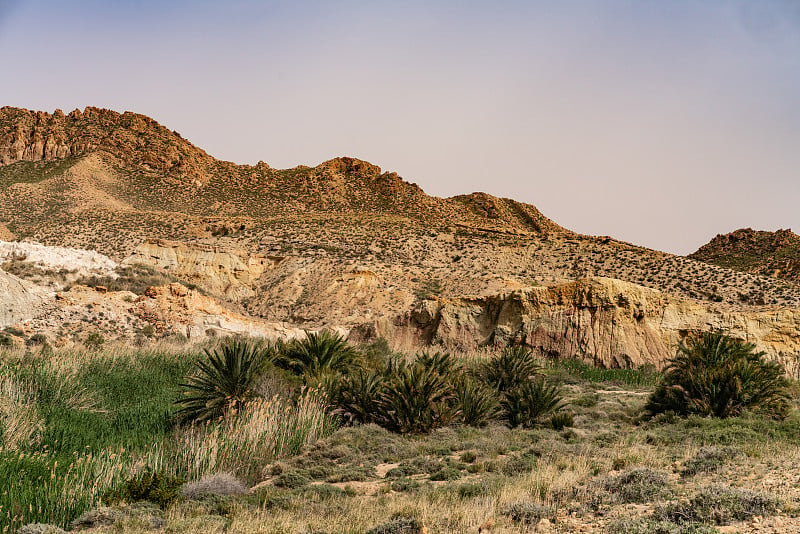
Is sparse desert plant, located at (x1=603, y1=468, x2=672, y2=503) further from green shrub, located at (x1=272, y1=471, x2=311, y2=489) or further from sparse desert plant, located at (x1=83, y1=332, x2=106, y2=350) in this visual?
sparse desert plant, located at (x1=83, y1=332, x2=106, y2=350)

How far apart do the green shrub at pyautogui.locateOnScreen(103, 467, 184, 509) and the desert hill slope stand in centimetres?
5145

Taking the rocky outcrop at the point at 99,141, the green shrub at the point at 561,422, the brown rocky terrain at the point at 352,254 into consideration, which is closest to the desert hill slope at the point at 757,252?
the brown rocky terrain at the point at 352,254

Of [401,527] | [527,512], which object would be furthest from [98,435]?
[527,512]

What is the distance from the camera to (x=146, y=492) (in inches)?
263

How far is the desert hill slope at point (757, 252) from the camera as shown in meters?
51.5

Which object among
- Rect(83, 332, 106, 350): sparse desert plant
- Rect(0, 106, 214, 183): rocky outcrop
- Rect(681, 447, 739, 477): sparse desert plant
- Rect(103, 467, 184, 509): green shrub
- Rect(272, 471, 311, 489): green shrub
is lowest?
Rect(272, 471, 311, 489): green shrub

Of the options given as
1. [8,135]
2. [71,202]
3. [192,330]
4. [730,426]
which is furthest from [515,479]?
[8,135]

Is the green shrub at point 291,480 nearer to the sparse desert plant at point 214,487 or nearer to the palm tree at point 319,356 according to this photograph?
the sparse desert plant at point 214,487

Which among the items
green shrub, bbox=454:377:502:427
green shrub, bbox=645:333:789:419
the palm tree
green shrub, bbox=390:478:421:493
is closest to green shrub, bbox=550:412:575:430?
green shrub, bbox=454:377:502:427

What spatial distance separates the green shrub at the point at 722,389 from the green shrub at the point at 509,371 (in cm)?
293

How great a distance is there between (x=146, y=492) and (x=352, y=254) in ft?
129

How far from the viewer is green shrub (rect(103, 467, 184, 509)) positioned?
21.4ft

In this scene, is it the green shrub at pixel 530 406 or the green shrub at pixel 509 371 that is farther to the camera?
the green shrub at pixel 509 371

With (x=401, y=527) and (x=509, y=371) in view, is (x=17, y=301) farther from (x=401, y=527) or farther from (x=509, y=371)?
(x=401, y=527)
